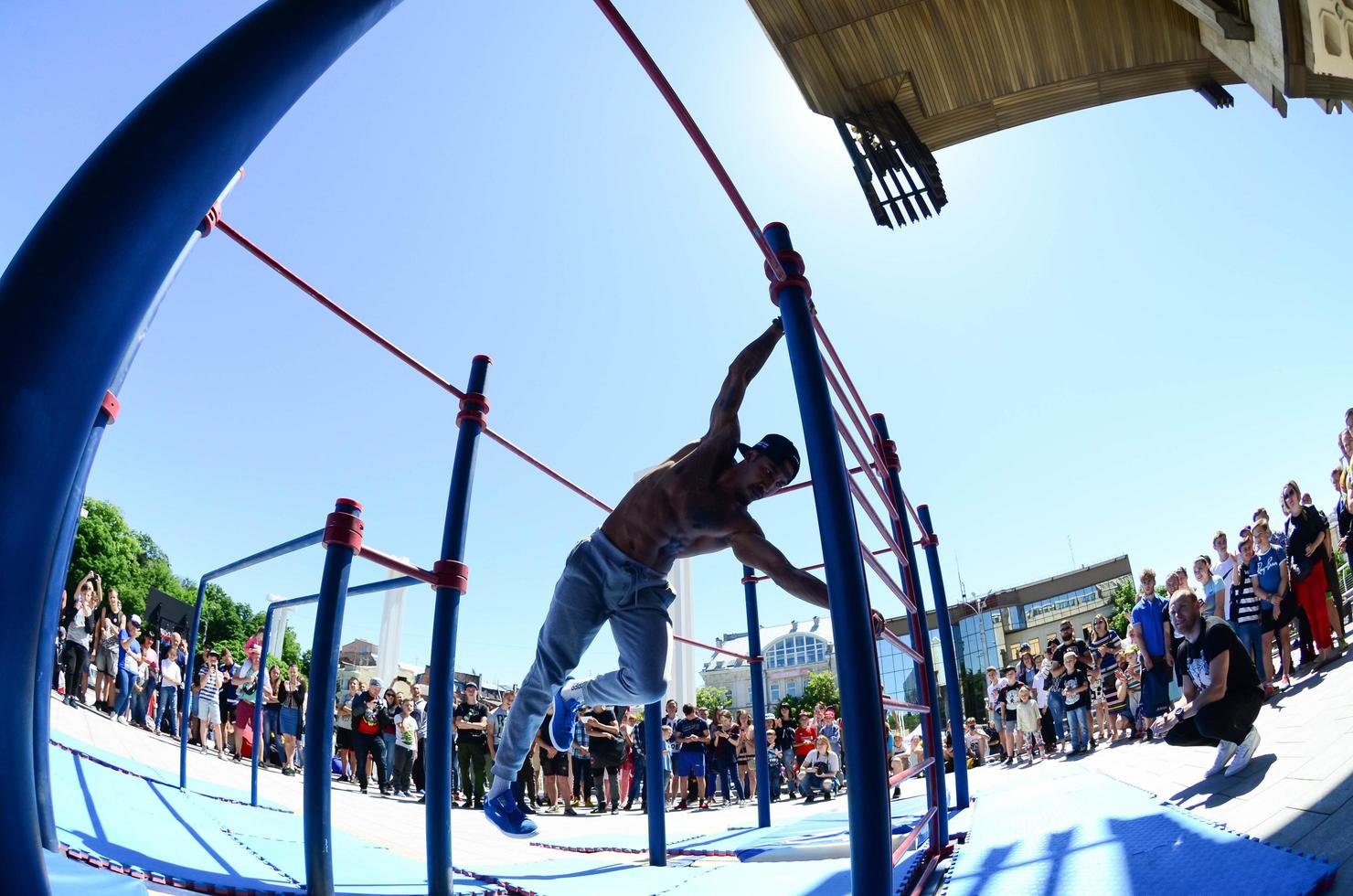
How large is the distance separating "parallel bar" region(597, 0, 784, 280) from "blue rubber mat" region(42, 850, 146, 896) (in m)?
2.06

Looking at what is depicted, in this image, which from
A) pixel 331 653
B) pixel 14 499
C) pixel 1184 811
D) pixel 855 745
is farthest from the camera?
pixel 1184 811

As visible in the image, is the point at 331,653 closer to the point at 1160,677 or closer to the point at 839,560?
the point at 839,560

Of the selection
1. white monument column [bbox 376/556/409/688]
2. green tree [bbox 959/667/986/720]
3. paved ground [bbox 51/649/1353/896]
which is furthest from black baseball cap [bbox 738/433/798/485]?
green tree [bbox 959/667/986/720]

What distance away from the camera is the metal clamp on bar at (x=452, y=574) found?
2768 millimetres

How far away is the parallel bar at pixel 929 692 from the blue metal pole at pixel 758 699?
67.1 inches

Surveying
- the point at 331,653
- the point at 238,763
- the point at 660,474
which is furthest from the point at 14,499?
the point at 238,763

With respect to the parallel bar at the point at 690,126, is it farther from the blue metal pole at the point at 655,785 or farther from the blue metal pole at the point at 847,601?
the blue metal pole at the point at 655,785

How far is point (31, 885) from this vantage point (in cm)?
49

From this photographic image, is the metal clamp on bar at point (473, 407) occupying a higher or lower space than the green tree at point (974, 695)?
higher

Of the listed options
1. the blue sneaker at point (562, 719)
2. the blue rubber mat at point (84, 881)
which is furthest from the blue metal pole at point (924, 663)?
the blue rubber mat at point (84, 881)

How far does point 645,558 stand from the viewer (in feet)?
9.20

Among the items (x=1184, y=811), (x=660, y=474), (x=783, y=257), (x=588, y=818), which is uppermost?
(x=783, y=257)

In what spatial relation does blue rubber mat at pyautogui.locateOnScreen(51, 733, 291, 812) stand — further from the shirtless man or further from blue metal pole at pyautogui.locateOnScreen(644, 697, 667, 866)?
the shirtless man

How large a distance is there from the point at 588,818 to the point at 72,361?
8516mm
